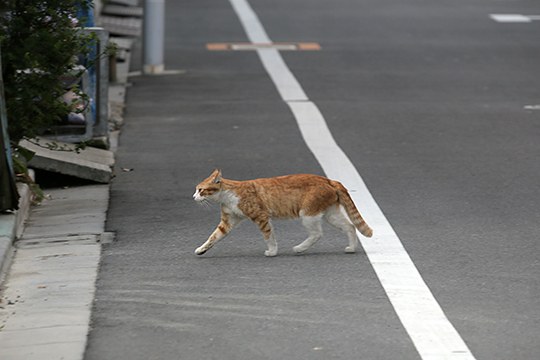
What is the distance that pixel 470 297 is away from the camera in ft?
26.8

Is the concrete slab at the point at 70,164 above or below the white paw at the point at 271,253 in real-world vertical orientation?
below

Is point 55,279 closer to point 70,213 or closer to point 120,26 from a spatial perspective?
point 70,213

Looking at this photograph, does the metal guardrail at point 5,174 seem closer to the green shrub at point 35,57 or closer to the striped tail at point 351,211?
the green shrub at point 35,57

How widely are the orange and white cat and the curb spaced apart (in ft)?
4.64

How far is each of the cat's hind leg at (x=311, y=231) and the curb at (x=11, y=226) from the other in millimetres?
2086

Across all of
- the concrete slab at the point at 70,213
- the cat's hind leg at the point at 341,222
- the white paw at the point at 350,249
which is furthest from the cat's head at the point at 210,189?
the concrete slab at the point at 70,213

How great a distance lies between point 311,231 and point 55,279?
1841mm

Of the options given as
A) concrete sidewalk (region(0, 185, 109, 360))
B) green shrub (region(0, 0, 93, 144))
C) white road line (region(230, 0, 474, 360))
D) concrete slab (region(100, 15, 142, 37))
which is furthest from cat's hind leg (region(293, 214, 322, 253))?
concrete slab (region(100, 15, 142, 37))

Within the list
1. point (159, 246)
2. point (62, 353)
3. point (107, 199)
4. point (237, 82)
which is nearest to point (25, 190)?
point (107, 199)

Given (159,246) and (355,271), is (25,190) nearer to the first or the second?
(159,246)

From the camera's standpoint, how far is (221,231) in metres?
9.27

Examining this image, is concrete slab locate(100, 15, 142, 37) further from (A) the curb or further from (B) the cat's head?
(B) the cat's head

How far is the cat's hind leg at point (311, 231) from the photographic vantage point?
9.19m

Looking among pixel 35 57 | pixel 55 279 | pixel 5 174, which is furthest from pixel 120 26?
pixel 55 279
